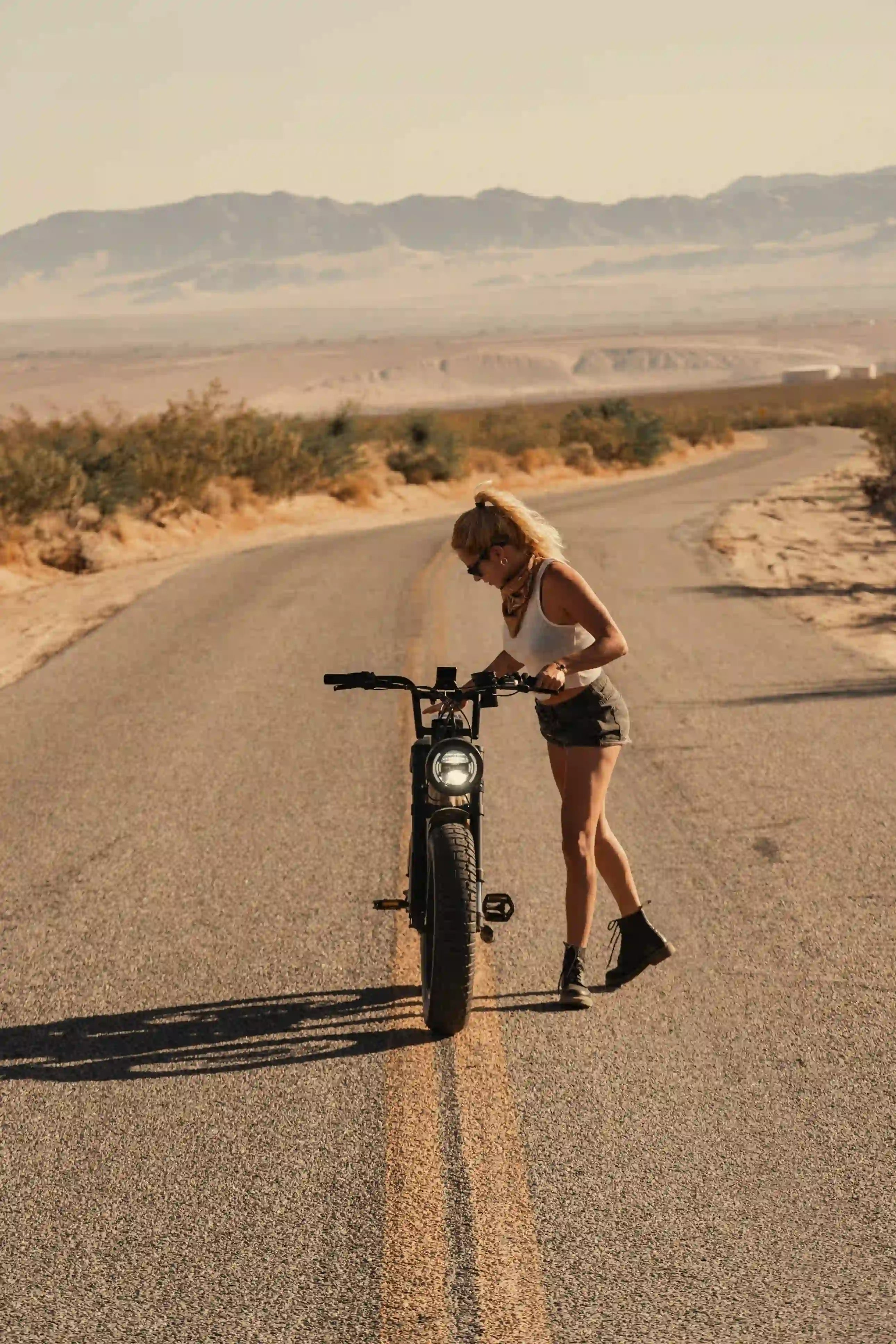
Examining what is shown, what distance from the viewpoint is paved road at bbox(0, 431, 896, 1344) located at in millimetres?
3480

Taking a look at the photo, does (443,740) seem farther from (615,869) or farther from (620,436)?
(620,436)

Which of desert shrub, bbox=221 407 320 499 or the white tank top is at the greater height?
the white tank top

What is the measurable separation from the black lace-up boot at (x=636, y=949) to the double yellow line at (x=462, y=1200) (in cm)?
49

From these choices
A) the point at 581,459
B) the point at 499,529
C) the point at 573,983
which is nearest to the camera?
the point at 499,529

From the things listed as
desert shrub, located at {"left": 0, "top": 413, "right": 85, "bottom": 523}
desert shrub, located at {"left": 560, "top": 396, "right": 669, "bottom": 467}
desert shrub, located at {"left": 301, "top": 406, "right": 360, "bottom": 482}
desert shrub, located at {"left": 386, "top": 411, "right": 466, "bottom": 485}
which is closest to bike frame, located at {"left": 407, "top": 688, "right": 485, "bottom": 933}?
desert shrub, located at {"left": 0, "top": 413, "right": 85, "bottom": 523}

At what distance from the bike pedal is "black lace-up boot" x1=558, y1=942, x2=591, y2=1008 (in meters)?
0.24

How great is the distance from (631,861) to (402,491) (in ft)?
95.7

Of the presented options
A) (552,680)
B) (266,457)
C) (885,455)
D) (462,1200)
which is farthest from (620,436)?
(462,1200)

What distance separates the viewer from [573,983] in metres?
5.19

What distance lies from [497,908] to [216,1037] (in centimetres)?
108

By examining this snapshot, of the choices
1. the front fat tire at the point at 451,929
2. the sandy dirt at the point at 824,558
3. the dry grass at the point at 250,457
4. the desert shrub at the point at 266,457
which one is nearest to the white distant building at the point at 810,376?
the dry grass at the point at 250,457

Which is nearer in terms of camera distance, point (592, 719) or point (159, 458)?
point (592, 719)

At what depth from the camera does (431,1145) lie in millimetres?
4148

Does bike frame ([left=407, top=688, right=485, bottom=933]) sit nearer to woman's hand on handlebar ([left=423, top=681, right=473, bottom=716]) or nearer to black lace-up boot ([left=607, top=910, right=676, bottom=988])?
woman's hand on handlebar ([left=423, top=681, right=473, bottom=716])
